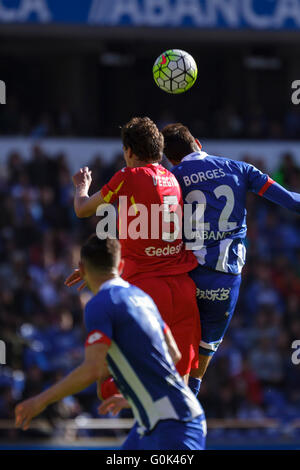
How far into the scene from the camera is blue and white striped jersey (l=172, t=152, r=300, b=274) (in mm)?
6598

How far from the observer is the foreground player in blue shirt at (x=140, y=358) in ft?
16.4

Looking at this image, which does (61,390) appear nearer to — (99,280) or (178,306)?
(99,280)

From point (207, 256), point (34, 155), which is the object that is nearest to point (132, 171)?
point (207, 256)

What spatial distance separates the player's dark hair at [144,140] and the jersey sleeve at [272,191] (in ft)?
2.43

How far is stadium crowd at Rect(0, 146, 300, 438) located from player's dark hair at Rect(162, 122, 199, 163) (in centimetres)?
723

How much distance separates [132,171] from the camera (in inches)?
249

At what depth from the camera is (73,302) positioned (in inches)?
571

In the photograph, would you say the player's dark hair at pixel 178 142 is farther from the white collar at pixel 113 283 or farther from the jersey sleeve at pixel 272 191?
the white collar at pixel 113 283

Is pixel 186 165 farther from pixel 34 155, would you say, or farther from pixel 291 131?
pixel 291 131

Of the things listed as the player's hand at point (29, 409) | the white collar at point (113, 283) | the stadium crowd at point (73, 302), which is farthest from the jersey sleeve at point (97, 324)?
the stadium crowd at point (73, 302)

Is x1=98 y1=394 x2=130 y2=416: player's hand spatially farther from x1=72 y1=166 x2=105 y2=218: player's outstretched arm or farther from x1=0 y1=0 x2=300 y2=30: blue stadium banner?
x1=0 y1=0 x2=300 y2=30: blue stadium banner

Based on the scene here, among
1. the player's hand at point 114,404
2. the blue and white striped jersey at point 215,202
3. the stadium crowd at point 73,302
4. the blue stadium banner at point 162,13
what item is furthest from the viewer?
the blue stadium banner at point 162,13

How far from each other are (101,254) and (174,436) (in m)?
1.10

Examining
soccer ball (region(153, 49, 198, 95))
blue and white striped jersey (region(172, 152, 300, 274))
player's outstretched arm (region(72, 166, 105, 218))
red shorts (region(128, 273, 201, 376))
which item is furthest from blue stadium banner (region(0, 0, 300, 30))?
red shorts (region(128, 273, 201, 376))
